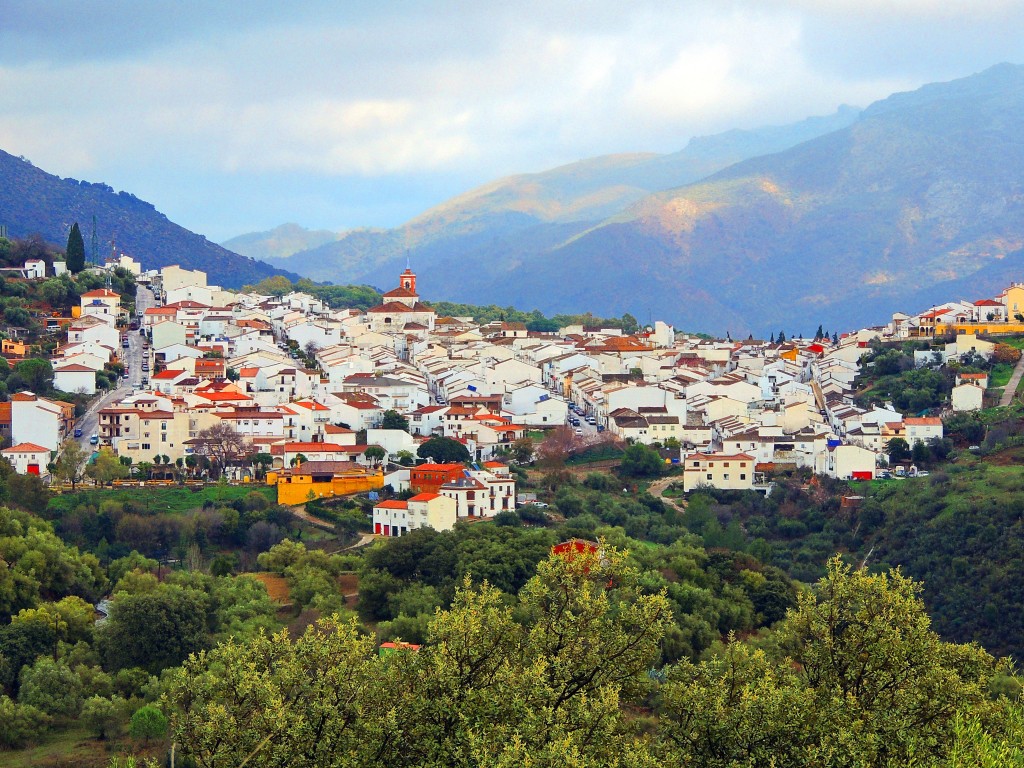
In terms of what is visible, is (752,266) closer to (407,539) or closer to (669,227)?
(669,227)

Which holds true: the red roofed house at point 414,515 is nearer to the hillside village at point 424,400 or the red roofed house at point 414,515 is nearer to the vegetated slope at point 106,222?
the hillside village at point 424,400

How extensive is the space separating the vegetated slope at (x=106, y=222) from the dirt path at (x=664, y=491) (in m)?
70.0

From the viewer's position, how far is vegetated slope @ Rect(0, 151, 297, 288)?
11012cm

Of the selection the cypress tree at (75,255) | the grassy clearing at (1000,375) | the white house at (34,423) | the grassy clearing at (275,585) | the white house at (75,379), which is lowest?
the grassy clearing at (275,585)

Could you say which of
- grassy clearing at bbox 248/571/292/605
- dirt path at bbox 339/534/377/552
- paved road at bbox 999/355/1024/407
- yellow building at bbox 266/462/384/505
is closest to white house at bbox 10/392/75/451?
yellow building at bbox 266/462/384/505

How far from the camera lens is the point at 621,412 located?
4738 cm

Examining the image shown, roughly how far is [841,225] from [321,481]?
147 meters

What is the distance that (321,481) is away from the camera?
3947 cm

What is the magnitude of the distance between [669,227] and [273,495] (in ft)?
487

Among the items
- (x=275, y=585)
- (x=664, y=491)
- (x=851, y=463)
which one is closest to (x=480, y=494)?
(x=275, y=585)

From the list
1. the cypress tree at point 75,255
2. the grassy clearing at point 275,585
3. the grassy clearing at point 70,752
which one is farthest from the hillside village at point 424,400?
the grassy clearing at point 70,752

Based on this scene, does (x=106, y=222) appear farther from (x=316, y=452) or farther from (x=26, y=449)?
(x=316, y=452)

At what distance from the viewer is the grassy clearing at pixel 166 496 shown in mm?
37406

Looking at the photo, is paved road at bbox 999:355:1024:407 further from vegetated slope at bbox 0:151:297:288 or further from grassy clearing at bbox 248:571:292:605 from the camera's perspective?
vegetated slope at bbox 0:151:297:288
